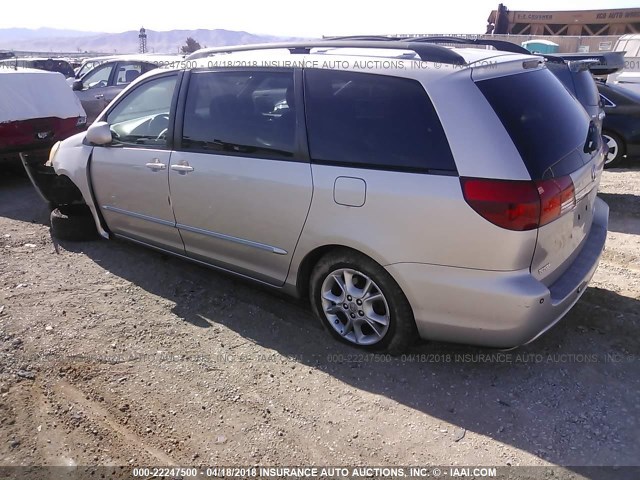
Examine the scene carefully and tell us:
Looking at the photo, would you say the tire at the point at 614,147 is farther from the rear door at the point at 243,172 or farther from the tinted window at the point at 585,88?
the rear door at the point at 243,172

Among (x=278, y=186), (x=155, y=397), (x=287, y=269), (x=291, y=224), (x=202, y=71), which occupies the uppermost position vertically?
(x=202, y=71)

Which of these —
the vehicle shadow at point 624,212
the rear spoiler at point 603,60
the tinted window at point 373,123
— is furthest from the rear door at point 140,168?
the rear spoiler at point 603,60

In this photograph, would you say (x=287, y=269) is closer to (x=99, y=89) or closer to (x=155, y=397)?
(x=155, y=397)

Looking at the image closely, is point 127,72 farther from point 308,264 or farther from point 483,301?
point 483,301

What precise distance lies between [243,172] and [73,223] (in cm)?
261

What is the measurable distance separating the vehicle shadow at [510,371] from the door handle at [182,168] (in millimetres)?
976

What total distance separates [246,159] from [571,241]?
2.06 metres

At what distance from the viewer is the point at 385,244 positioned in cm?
288

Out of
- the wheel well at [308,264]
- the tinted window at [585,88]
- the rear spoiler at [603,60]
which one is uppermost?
the rear spoiler at [603,60]

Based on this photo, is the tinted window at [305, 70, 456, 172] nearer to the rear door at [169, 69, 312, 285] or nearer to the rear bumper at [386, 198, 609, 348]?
the rear door at [169, 69, 312, 285]

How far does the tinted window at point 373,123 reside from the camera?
277 centimetres

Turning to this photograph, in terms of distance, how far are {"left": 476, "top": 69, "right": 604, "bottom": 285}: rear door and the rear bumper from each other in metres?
0.11

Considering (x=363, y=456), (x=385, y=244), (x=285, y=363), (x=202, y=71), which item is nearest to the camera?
(x=363, y=456)

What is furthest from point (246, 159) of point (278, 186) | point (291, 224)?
point (291, 224)
